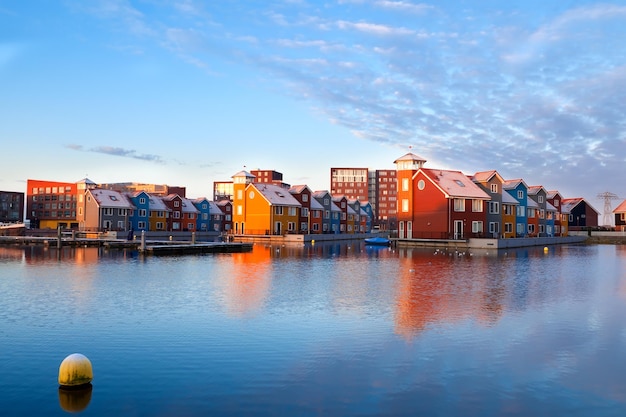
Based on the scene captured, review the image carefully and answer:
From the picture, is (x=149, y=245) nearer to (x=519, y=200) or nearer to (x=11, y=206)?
(x=519, y=200)

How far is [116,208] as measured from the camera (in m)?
108

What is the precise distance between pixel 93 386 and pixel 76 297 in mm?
14041

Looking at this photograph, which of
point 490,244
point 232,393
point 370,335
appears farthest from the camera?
point 490,244

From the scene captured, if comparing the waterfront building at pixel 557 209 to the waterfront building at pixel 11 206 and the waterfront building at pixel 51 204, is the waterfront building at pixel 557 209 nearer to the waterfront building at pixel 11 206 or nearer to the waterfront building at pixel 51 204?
the waterfront building at pixel 51 204

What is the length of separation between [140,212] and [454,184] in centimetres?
6628

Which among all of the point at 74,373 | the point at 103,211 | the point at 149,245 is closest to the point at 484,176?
the point at 149,245

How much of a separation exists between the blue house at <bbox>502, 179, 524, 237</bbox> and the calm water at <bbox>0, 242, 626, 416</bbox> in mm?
65921

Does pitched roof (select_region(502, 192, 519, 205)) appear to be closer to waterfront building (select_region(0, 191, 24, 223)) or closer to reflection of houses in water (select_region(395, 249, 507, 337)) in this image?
reflection of houses in water (select_region(395, 249, 507, 337))

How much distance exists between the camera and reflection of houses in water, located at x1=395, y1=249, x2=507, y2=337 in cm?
2094

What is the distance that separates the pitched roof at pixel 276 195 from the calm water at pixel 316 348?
67.6 meters

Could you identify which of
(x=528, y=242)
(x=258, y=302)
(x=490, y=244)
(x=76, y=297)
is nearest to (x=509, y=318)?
(x=258, y=302)

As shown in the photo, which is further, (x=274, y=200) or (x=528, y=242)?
(x=274, y=200)

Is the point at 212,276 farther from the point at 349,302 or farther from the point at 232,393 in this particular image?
the point at 232,393

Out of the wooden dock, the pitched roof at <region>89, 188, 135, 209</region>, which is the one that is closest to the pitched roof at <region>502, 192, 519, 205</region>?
the wooden dock
